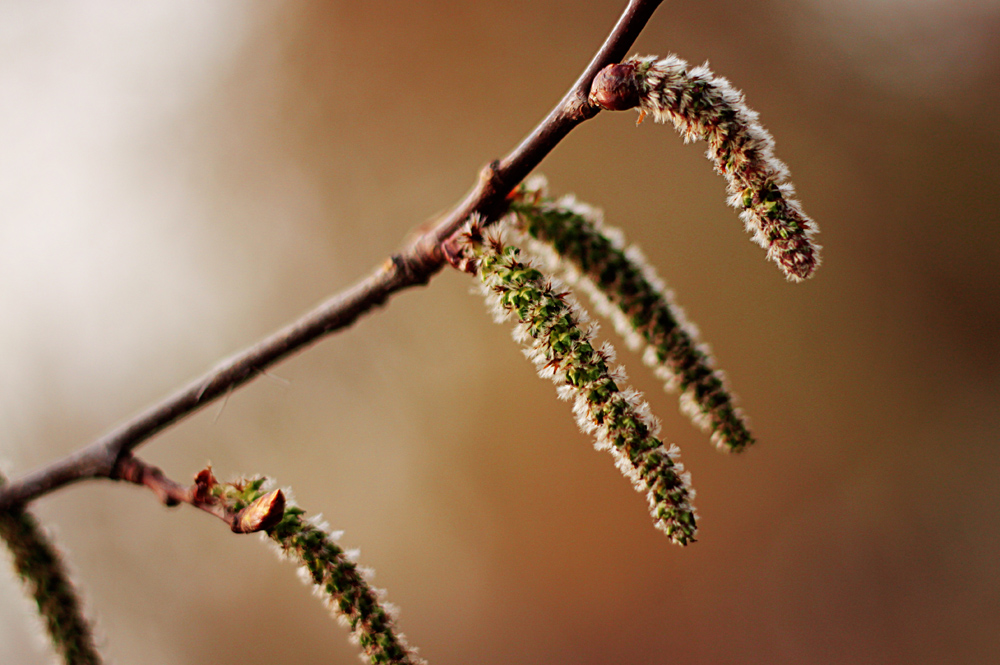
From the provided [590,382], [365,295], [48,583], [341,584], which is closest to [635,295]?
[590,382]

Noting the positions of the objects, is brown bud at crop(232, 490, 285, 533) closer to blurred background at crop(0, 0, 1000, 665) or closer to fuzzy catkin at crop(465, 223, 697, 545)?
fuzzy catkin at crop(465, 223, 697, 545)

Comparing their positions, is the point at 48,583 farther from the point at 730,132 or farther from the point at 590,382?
the point at 730,132

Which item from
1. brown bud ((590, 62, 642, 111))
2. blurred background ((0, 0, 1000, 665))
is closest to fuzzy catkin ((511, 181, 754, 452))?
brown bud ((590, 62, 642, 111))

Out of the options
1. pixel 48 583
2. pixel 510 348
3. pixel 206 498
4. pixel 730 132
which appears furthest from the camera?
pixel 510 348

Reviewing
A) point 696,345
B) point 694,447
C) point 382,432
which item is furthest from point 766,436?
point 696,345

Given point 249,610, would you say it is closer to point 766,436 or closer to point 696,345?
point 766,436

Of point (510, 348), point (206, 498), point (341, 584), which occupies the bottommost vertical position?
point (341, 584)

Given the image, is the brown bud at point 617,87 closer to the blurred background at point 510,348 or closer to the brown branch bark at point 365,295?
the brown branch bark at point 365,295
